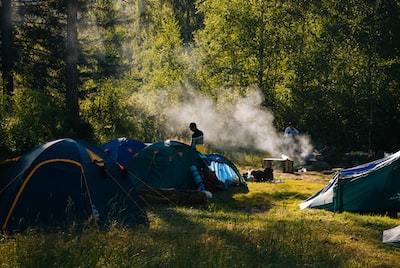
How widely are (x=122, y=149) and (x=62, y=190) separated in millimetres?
6529

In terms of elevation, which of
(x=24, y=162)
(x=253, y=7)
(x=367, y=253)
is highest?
Result: (x=253, y=7)

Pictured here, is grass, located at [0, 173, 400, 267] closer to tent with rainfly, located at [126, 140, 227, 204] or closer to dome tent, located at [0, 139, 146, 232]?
dome tent, located at [0, 139, 146, 232]

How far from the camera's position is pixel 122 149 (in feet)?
50.4

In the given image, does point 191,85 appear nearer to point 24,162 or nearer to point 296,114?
point 296,114

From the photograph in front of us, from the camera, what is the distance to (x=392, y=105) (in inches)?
986

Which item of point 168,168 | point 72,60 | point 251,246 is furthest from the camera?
point 72,60

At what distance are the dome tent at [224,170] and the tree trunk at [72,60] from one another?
22.4 feet

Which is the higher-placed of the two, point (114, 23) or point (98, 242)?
point (114, 23)

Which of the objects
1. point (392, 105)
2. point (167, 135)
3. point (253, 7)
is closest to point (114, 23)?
point (167, 135)

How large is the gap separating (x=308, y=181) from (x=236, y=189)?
3.64 m

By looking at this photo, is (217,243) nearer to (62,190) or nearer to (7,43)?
(62,190)

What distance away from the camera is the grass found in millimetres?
6297

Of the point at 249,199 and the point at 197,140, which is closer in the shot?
the point at 249,199

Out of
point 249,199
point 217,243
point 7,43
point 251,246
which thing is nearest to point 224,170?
point 249,199
